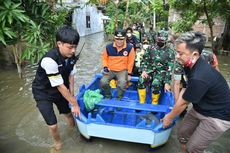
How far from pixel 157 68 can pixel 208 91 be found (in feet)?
6.53

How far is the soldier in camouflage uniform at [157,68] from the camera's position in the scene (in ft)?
13.7

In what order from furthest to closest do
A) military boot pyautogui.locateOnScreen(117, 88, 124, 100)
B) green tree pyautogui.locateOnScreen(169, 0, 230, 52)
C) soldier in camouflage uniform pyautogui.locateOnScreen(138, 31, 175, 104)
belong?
green tree pyautogui.locateOnScreen(169, 0, 230, 52)
military boot pyautogui.locateOnScreen(117, 88, 124, 100)
soldier in camouflage uniform pyautogui.locateOnScreen(138, 31, 175, 104)

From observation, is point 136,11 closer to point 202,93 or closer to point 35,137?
point 35,137

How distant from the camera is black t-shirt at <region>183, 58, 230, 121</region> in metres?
2.23

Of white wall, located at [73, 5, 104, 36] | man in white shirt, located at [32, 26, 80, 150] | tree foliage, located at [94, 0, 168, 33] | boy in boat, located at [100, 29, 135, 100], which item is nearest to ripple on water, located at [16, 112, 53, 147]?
man in white shirt, located at [32, 26, 80, 150]

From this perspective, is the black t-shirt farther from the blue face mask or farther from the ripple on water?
the ripple on water

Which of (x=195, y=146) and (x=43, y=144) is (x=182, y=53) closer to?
(x=195, y=146)

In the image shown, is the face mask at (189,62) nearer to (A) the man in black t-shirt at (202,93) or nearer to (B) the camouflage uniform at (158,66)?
(A) the man in black t-shirt at (202,93)

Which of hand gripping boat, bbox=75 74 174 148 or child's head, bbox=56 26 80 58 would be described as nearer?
child's head, bbox=56 26 80 58

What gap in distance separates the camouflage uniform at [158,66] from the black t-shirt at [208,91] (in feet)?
5.37

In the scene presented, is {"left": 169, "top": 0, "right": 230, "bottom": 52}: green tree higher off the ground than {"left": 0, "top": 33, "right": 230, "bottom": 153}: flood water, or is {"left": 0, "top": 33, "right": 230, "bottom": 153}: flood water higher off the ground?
{"left": 169, "top": 0, "right": 230, "bottom": 52}: green tree

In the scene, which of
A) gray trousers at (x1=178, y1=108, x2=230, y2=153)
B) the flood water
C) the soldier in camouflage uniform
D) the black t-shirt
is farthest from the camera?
the soldier in camouflage uniform

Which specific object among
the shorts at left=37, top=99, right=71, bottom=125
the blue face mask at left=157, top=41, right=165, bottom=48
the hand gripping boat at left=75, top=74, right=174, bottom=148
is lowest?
the hand gripping boat at left=75, top=74, right=174, bottom=148

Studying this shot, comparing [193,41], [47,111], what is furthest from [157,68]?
[47,111]
